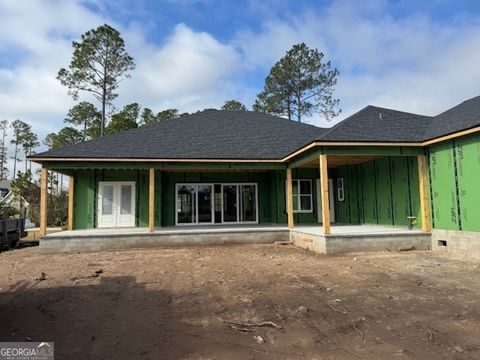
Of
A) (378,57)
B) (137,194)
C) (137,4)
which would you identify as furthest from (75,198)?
(378,57)

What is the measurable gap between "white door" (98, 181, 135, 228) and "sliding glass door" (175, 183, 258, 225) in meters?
2.03

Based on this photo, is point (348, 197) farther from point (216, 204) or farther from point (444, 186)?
point (216, 204)

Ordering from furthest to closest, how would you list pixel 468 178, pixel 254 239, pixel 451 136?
1. pixel 254 239
2. pixel 451 136
3. pixel 468 178

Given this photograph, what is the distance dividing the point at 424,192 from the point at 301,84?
21.3m

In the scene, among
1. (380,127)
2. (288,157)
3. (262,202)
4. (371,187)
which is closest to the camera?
(380,127)

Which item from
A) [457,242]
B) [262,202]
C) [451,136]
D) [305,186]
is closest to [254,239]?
[262,202]

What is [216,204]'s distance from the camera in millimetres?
16188

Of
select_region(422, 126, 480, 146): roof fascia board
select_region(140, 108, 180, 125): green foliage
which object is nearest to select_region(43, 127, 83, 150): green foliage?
select_region(140, 108, 180, 125): green foliage

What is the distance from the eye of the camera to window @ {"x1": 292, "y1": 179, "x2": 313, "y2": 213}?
53.2ft

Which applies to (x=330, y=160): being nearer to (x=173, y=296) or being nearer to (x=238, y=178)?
(x=238, y=178)

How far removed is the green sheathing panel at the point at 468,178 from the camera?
29.2ft

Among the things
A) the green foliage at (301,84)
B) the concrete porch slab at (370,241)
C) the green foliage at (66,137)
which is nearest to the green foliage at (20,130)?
the green foliage at (66,137)

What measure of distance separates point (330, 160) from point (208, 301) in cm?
943

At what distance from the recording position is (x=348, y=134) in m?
10.7
